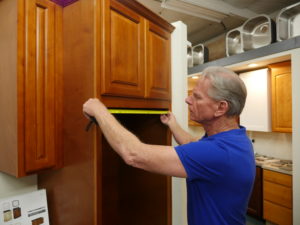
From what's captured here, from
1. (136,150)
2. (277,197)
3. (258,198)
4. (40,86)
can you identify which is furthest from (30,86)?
(258,198)

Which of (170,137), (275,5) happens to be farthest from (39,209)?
(275,5)

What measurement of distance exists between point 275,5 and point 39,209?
3.38m

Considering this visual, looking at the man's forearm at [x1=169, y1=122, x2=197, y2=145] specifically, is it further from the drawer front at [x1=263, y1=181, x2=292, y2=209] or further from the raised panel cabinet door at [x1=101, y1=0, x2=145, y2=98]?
the drawer front at [x1=263, y1=181, x2=292, y2=209]

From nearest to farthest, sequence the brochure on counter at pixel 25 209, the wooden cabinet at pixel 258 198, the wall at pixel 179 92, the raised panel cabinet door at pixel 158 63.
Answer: the brochure on counter at pixel 25 209 < the raised panel cabinet door at pixel 158 63 < the wall at pixel 179 92 < the wooden cabinet at pixel 258 198

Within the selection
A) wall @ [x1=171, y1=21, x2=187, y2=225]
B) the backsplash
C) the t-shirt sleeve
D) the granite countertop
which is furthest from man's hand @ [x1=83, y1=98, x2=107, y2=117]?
the backsplash

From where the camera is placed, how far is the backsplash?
3.12 meters

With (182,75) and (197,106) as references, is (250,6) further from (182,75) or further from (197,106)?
(197,106)

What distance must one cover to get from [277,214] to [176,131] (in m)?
2.23

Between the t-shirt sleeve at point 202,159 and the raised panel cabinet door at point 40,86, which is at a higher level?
the raised panel cabinet door at point 40,86

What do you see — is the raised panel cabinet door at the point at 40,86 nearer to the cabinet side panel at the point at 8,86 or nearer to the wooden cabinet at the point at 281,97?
the cabinet side panel at the point at 8,86

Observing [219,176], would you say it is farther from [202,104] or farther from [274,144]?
[274,144]

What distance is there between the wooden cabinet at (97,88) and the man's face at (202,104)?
10.4 inches

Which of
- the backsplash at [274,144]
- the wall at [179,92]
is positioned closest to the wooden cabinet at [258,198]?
the backsplash at [274,144]

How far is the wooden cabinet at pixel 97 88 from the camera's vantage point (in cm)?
93
